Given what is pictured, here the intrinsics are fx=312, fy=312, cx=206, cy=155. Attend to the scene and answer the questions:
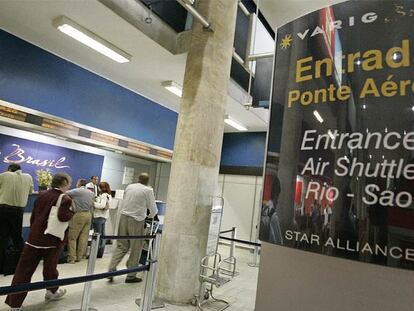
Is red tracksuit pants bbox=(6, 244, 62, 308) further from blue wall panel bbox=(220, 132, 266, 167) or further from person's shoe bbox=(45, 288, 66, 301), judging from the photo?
blue wall panel bbox=(220, 132, 266, 167)

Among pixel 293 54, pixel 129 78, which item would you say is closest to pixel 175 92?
pixel 129 78

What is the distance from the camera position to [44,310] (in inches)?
137

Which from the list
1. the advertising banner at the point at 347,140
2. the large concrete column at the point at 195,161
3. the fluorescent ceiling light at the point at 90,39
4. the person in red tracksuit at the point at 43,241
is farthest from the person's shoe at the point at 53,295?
the fluorescent ceiling light at the point at 90,39

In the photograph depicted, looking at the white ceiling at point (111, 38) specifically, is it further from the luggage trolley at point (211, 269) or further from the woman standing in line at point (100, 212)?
the luggage trolley at point (211, 269)

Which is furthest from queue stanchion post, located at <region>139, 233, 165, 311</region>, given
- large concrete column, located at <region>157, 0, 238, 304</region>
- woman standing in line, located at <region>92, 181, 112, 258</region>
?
woman standing in line, located at <region>92, 181, 112, 258</region>

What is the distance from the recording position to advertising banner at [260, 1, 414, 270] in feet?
3.59

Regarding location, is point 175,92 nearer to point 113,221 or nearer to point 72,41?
point 72,41

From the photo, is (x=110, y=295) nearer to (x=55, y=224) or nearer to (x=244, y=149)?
(x=55, y=224)

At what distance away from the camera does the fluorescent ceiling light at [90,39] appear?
14.6ft

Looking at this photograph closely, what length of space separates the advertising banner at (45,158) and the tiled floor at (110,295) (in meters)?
1.94

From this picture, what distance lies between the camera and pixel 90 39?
187 inches

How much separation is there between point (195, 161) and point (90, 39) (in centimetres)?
250

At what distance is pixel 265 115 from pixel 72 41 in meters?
4.92

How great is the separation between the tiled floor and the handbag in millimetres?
850
